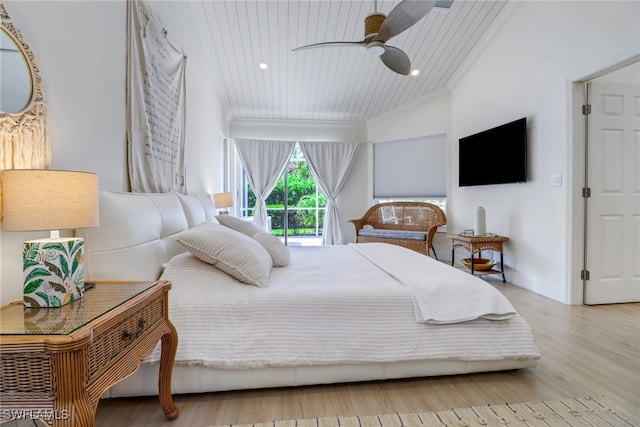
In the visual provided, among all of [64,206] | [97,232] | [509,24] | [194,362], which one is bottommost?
[194,362]

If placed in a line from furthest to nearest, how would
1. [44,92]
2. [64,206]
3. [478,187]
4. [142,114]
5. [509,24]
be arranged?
[478,187] < [509,24] < [142,114] < [44,92] < [64,206]

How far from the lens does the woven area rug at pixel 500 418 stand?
4.59 feet

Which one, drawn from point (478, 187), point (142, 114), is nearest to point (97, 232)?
point (142, 114)

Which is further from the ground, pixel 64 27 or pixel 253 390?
pixel 64 27

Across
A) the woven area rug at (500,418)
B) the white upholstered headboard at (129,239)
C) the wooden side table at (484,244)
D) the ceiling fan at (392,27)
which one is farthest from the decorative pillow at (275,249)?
the wooden side table at (484,244)

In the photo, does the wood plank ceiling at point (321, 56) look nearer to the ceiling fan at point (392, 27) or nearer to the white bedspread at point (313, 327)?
the ceiling fan at point (392, 27)

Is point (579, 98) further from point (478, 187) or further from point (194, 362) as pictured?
point (194, 362)

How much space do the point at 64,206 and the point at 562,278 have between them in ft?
12.8

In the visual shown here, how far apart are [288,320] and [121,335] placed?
0.75 m

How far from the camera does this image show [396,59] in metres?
2.77

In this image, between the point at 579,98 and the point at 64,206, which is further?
the point at 579,98

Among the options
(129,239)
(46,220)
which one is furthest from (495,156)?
(46,220)

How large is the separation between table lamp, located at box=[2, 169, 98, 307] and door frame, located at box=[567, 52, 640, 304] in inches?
148

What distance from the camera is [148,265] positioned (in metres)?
1.65
